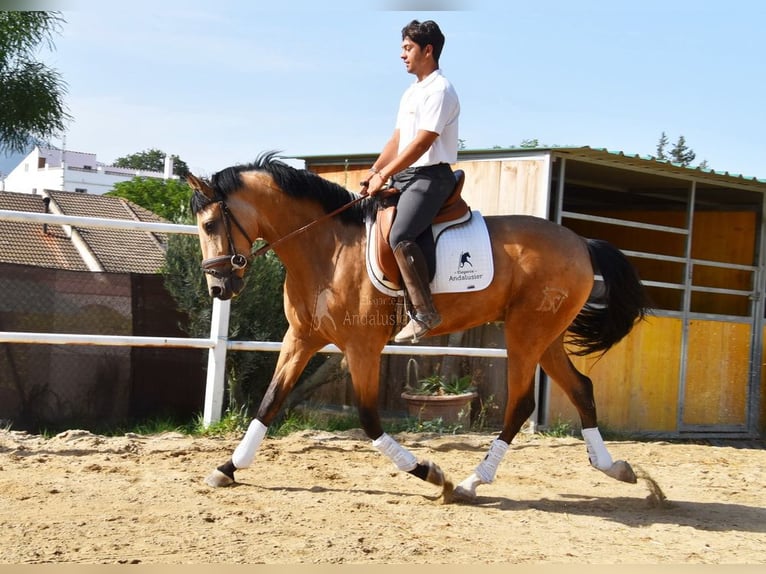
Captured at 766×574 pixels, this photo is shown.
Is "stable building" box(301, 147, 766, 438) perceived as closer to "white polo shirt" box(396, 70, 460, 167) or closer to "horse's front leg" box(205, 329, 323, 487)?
"white polo shirt" box(396, 70, 460, 167)

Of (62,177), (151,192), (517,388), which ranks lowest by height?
(517,388)

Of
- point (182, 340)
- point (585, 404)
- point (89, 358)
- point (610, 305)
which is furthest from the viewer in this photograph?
point (89, 358)

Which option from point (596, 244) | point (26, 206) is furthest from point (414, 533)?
point (26, 206)

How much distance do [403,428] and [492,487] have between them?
8.66 ft

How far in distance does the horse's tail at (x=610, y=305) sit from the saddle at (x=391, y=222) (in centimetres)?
132

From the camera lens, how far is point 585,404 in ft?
20.0

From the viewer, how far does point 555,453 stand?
7691 mm

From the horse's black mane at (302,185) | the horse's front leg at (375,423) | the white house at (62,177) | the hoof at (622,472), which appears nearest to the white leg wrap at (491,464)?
the horse's front leg at (375,423)

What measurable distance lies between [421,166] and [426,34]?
2.86 feet

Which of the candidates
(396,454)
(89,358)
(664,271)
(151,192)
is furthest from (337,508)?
(151,192)

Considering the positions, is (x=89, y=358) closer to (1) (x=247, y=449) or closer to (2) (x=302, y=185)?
(1) (x=247, y=449)

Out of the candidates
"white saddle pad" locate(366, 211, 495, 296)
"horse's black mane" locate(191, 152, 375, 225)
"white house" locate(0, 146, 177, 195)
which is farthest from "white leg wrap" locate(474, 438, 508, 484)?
"white house" locate(0, 146, 177, 195)

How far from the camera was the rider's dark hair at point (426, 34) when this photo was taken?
17.6 feet

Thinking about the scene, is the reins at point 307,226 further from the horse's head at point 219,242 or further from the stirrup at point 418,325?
the stirrup at point 418,325
